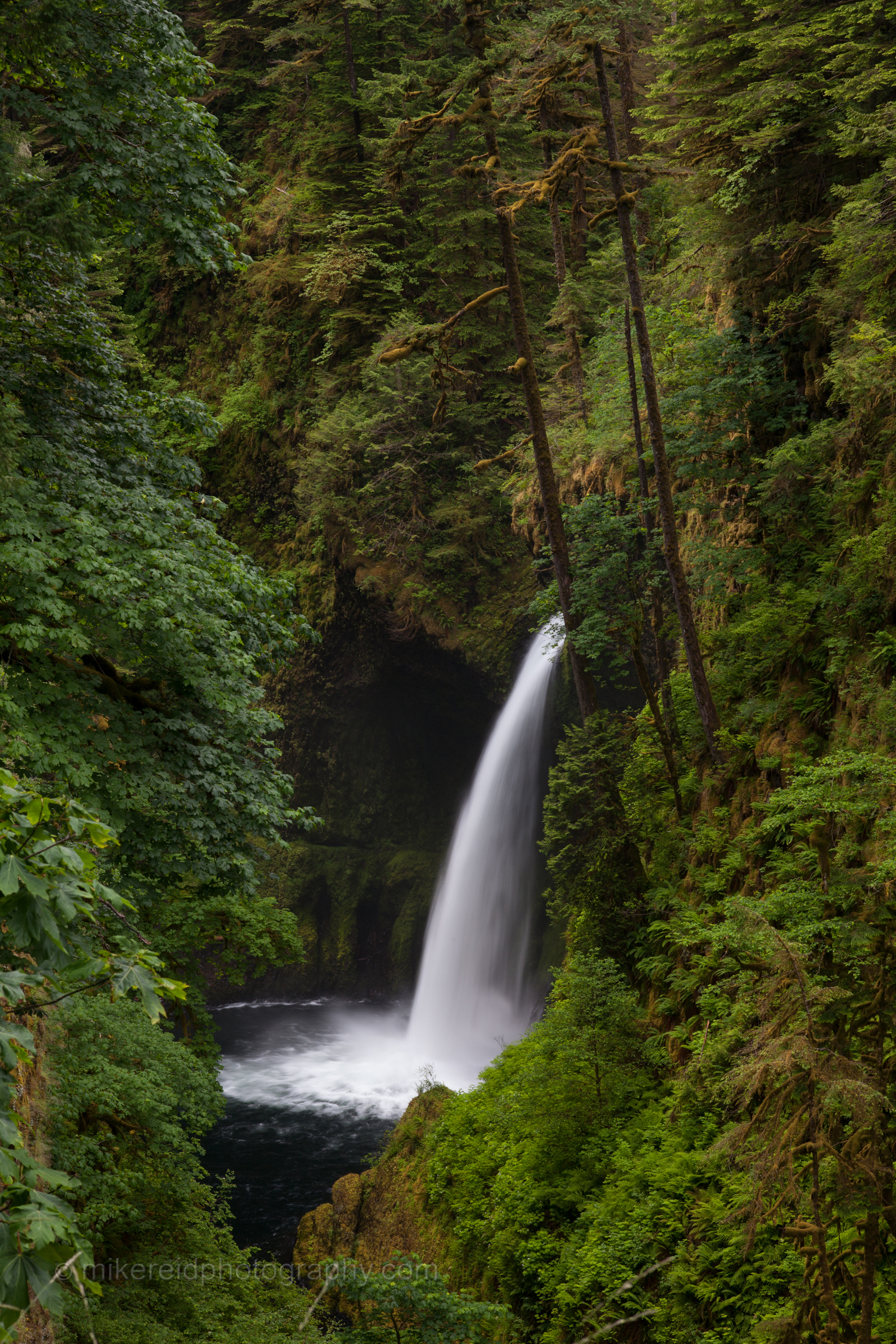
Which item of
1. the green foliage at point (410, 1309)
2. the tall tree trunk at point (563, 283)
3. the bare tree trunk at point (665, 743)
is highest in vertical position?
the tall tree trunk at point (563, 283)

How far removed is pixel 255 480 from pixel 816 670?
64.2 ft

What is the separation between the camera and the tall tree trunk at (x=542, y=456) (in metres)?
11.5

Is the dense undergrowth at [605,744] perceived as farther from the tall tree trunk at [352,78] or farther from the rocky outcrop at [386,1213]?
the tall tree trunk at [352,78]

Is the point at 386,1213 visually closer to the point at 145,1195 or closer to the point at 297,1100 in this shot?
the point at 145,1195

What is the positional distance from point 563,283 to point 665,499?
918 centimetres

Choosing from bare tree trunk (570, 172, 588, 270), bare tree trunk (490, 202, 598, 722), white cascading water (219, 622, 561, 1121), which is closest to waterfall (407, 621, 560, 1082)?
white cascading water (219, 622, 561, 1121)

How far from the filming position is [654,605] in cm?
1191

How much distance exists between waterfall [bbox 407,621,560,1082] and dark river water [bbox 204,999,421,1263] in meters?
1.28

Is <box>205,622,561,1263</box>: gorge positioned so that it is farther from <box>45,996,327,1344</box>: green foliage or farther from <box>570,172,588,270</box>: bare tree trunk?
<box>570,172,588,270</box>: bare tree trunk

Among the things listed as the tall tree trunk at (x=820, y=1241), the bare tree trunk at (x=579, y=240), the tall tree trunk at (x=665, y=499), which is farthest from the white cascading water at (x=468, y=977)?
the tall tree trunk at (x=820, y=1241)

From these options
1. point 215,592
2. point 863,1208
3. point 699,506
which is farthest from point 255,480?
point 863,1208

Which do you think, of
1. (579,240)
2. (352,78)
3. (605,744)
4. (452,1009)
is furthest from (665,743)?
(352,78)

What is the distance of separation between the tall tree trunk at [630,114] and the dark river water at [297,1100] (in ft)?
59.7

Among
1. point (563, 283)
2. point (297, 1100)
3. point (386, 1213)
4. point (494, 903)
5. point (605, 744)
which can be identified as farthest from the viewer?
point (494, 903)
